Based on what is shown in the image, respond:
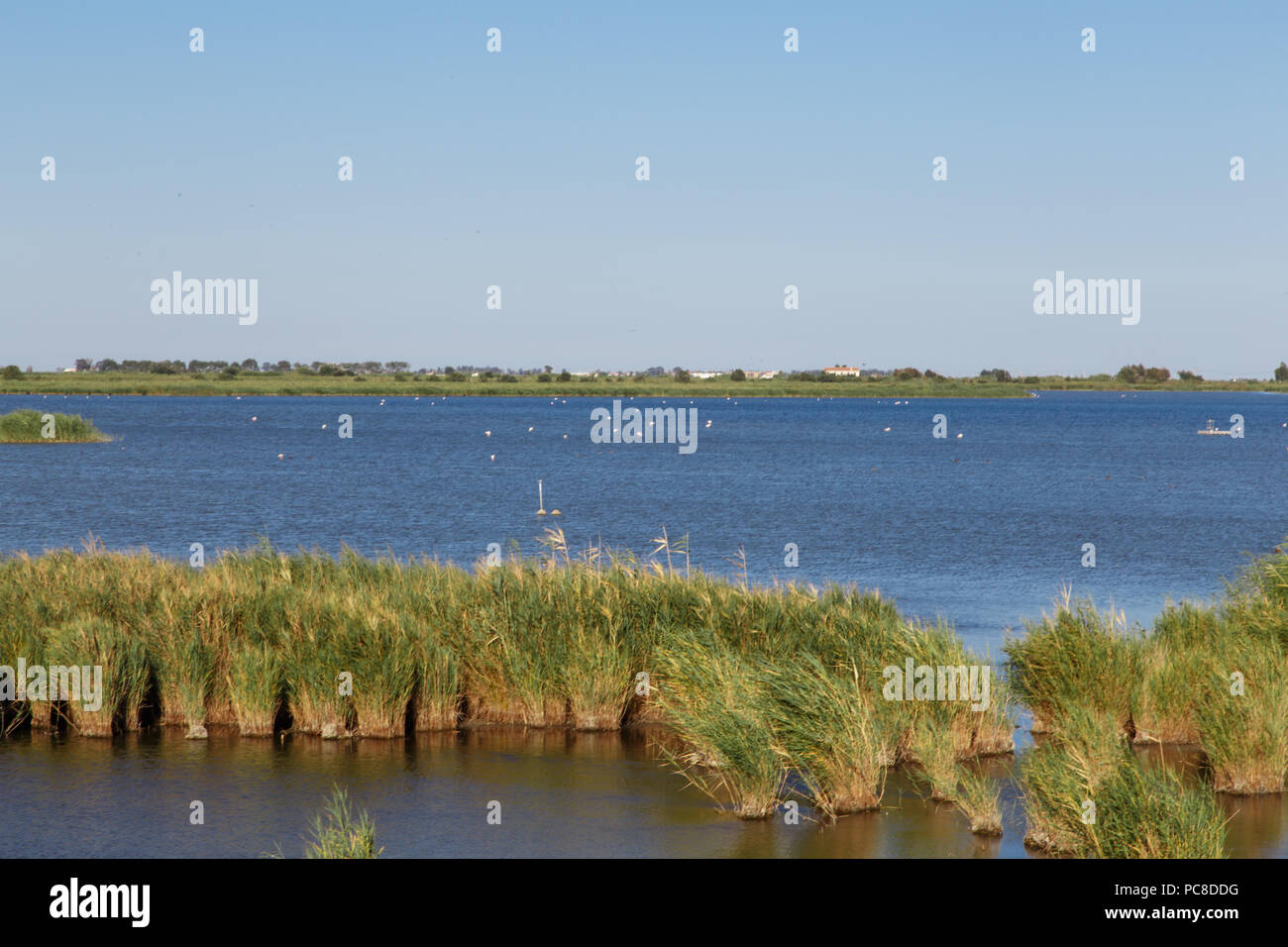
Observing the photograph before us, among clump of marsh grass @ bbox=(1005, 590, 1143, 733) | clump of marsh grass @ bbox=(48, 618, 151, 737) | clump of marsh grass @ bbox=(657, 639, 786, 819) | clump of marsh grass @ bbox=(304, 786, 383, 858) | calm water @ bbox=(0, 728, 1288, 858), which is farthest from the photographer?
clump of marsh grass @ bbox=(48, 618, 151, 737)

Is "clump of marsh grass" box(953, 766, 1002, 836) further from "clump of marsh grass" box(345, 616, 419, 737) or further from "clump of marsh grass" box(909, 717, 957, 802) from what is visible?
"clump of marsh grass" box(345, 616, 419, 737)

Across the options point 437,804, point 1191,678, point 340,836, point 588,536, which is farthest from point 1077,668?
point 588,536

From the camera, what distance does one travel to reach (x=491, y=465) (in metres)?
76.2

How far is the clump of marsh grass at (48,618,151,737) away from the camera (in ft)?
52.7

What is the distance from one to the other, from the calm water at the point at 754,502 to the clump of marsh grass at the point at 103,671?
7647 millimetres

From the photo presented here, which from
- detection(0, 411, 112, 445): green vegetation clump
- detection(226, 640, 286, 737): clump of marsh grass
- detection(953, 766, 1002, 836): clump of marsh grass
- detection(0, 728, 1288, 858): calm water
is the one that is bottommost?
detection(0, 728, 1288, 858): calm water

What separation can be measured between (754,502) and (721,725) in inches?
1598

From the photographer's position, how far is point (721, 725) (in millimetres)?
13336

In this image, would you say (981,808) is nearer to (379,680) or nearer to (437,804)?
(437,804)

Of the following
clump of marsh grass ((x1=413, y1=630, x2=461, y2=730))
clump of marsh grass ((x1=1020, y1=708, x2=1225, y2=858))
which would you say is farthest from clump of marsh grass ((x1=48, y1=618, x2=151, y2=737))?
clump of marsh grass ((x1=1020, y1=708, x2=1225, y2=858))

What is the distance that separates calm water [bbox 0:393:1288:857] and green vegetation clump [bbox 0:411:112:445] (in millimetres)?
3122

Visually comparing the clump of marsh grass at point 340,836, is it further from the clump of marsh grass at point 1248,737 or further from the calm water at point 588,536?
the clump of marsh grass at point 1248,737

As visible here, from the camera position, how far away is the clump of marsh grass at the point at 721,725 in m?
13.3
